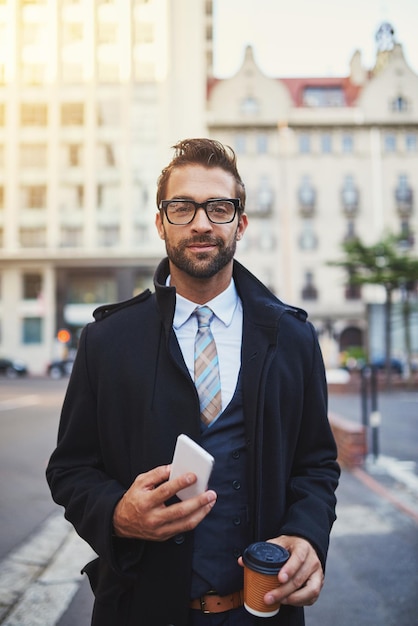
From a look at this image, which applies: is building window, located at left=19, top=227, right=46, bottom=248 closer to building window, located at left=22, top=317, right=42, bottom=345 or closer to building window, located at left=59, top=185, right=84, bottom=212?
building window, located at left=59, top=185, right=84, bottom=212

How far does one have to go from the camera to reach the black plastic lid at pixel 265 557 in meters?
1.12

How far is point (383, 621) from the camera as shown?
2.77 meters

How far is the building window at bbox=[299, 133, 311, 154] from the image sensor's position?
3400 centimetres

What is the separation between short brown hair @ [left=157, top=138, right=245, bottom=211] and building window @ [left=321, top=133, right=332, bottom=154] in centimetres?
3549

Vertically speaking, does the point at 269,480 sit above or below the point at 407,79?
below

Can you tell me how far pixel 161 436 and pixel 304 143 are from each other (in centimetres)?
3577

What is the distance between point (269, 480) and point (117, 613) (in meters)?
0.59

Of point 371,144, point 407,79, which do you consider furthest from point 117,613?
A: point 407,79

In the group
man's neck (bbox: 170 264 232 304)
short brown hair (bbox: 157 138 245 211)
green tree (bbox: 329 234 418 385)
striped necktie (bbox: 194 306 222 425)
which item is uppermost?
green tree (bbox: 329 234 418 385)

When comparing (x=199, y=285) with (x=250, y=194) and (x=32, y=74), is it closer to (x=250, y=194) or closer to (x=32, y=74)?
(x=32, y=74)

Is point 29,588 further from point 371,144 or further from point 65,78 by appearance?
point 371,144

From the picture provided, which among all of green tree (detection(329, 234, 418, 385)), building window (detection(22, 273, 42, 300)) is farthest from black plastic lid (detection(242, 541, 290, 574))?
building window (detection(22, 273, 42, 300))

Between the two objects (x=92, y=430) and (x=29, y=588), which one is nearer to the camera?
(x=92, y=430)

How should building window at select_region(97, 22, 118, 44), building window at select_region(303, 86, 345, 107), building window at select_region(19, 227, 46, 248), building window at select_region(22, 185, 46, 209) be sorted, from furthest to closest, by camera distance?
building window at select_region(303, 86, 345, 107) → building window at select_region(19, 227, 46, 248) → building window at select_region(22, 185, 46, 209) → building window at select_region(97, 22, 118, 44)
